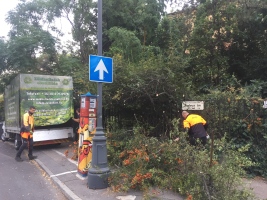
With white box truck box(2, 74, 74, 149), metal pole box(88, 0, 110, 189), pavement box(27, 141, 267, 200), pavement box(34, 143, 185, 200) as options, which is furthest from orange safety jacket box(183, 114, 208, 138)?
white box truck box(2, 74, 74, 149)

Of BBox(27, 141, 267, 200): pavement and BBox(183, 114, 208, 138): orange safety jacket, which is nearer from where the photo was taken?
BBox(27, 141, 267, 200): pavement

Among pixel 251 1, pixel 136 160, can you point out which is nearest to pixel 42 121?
pixel 136 160

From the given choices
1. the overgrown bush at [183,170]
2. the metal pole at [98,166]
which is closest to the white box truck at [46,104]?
the overgrown bush at [183,170]

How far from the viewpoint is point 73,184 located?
6297 millimetres

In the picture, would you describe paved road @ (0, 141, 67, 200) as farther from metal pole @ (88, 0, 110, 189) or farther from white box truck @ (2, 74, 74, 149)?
white box truck @ (2, 74, 74, 149)

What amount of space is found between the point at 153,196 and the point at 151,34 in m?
11.8

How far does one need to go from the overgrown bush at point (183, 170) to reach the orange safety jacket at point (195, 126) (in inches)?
24.1

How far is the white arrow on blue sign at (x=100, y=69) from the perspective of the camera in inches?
233

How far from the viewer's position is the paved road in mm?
5887

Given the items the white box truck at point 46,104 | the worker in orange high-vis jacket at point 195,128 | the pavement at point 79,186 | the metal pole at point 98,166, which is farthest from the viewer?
the white box truck at point 46,104

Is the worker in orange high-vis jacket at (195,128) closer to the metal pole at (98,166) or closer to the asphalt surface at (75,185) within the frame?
the asphalt surface at (75,185)

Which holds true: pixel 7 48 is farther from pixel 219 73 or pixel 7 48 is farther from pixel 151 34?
pixel 219 73

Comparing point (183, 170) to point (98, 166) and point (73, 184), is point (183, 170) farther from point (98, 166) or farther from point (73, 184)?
point (73, 184)

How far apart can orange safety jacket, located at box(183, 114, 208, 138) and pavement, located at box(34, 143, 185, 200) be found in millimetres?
2040
